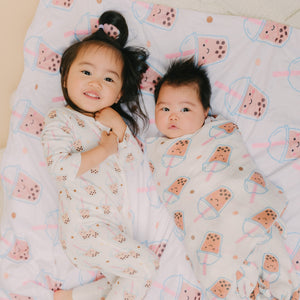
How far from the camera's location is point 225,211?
1.26 meters

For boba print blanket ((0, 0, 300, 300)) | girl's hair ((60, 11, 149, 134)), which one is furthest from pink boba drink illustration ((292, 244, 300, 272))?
girl's hair ((60, 11, 149, 134))

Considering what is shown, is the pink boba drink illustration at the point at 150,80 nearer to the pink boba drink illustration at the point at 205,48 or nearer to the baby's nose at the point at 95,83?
the pink boba drink illustration at the point at 205,48

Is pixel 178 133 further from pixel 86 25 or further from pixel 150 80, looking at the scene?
pixel 86 25

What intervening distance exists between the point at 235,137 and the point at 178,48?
47 cm

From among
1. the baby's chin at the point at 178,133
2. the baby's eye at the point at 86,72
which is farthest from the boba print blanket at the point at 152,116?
the baby's eye at the point at 86,72

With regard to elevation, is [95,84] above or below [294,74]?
below

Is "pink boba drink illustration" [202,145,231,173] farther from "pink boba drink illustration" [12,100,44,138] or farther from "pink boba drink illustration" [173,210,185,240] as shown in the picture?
"pink boba drink illustration" [12,100,44,138]

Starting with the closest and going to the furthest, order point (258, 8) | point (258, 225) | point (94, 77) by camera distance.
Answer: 1. point (258, 225)
2. point (94, 77)
3. point (258, 8)

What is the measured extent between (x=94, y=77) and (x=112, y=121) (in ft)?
0.68

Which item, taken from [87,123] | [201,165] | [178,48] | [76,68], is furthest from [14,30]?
[201,165]

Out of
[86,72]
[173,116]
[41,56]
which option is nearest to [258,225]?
[173,116]

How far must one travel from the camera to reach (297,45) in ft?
4.59

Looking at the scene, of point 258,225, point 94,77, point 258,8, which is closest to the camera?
point 258,225

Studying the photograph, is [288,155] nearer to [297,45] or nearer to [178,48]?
Answer: [297,45]
